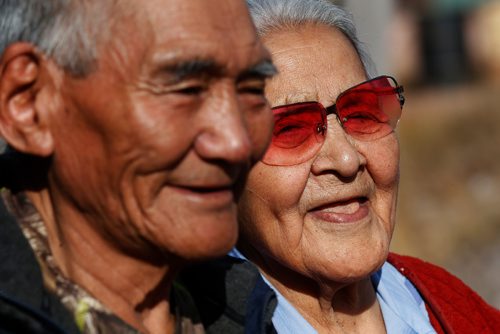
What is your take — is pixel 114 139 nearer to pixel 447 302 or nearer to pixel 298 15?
pixel 298 15

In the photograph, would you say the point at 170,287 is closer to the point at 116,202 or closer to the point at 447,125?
the point at 116,202

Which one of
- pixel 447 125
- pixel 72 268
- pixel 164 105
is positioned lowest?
pixel 447 125

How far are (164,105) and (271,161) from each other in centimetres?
103

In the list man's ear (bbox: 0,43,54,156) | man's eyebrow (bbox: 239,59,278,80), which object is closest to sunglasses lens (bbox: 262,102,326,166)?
man's eyebrow (bbox: 239,59,278,80)

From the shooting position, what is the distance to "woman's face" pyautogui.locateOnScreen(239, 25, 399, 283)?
3.11 metres

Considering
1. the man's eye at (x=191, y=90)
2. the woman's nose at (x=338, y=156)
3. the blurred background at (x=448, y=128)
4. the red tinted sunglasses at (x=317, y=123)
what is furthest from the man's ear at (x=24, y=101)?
the blurred background at (x=448, y=128)

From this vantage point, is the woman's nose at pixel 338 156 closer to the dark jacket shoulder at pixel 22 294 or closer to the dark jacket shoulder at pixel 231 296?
the dark jacket shoulder at pixel 231 296

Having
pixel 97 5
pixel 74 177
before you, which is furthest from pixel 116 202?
pixel 97 5

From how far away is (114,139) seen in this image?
6.92 feet

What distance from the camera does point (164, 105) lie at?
210 centimetres

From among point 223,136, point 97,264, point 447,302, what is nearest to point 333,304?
point 447,302

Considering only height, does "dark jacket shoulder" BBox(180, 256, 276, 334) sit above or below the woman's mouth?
above

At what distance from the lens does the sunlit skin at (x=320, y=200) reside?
123 inches

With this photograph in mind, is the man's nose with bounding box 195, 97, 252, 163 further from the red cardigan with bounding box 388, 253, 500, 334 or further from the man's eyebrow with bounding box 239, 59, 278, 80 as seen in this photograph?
the red cardigan with bounding box 388, 253, 500, 334
